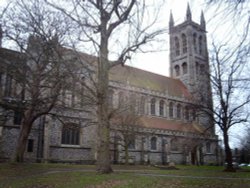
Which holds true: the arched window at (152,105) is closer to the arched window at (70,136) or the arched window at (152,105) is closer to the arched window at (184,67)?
the arched window at (70,136)

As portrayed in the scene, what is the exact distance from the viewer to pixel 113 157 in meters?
37.2

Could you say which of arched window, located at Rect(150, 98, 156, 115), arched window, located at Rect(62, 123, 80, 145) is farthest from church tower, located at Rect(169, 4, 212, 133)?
arched window, located at Rect(62, 123, 80, 145)

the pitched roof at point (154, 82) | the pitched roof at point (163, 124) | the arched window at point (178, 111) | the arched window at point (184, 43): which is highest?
the arched window at point (184, 43)

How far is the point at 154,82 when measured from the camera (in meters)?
52.0

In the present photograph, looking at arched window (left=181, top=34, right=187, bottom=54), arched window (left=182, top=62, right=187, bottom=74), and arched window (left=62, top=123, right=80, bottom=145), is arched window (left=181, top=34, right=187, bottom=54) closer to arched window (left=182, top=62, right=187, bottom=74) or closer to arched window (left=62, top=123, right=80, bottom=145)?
arched window (left=182, top=62, right=187, bottom=74)

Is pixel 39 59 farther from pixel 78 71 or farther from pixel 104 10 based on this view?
pixel 104 10

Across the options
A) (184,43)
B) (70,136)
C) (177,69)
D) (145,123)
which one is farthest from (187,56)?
(70,136)

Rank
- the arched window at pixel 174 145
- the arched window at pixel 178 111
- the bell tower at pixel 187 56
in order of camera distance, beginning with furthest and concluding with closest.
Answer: the bell tower at pixel 187 56 → the arched window at pixel 178 111 → the arched window at pixel 174 145

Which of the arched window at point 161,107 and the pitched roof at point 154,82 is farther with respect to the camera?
the arched window at point 161,107

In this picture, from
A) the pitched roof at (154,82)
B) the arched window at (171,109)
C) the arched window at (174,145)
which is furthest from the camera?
the arched window at (171,109)

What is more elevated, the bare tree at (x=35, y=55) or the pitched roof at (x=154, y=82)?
the pitched roof at (x=154, y=82)

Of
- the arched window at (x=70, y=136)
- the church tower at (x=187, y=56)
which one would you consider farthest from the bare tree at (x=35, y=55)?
the church tower at (x=187, y=56)

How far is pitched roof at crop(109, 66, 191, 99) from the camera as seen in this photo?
45.1 meters

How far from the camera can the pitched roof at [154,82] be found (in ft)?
148
